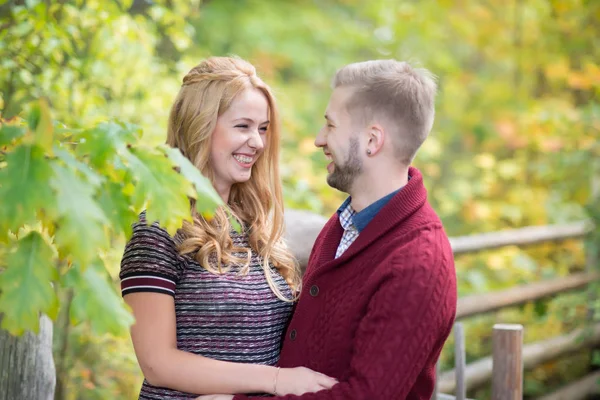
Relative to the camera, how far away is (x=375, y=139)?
2.08 metres

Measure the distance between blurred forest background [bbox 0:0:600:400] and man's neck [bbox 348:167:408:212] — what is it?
5.48ft

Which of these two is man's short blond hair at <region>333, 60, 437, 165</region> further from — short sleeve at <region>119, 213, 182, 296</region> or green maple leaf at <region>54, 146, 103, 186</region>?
green maple leaf at <region>54, 146, 103, 186</region>

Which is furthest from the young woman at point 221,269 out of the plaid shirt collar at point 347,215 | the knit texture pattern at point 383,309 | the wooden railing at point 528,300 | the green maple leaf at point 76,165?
the wooden railing at point 528,300

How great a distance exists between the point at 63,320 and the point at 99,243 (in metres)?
3.25

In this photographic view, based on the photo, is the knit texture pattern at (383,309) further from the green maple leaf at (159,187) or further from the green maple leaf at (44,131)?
the green maple leaf at (44,131)

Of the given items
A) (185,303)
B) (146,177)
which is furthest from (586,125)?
(146,177)

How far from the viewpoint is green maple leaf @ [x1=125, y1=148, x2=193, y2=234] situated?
1.39 metres

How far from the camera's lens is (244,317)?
2221 mm

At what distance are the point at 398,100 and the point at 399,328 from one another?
0.69m

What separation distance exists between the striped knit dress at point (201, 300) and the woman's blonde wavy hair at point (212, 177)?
5cm

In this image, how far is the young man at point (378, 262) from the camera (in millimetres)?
1827

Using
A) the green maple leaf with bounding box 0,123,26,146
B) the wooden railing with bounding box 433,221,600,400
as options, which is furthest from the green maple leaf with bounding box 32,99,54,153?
the wooden railing with bounding box 433,221,600,400

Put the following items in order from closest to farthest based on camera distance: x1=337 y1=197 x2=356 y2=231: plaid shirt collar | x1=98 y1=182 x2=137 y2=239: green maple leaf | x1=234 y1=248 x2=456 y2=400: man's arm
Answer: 1. x1=98 y1=182 x2=137 y2=239: green maple leaf
2. x1=234 y1=248 x2=456 y2=400: man's arm
3. x1=337 y1=197 x2=356 y2=231: plaid shirt collar

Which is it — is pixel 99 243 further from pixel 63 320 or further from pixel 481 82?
pixel 481 82
